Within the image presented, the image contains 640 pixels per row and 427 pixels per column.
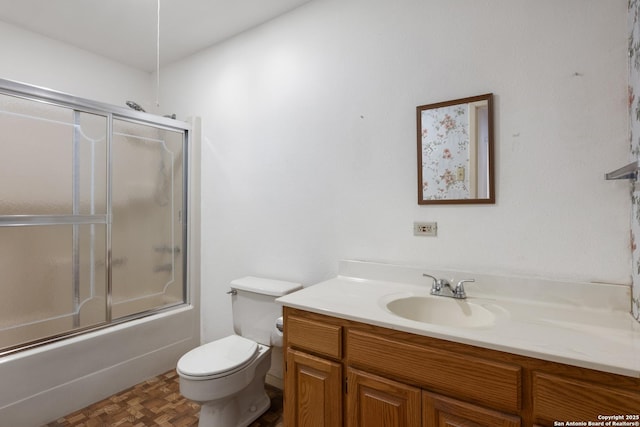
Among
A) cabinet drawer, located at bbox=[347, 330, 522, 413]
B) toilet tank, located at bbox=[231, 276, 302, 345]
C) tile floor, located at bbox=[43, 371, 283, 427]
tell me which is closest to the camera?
cabinet drawer, located at bbox=[347, 330, 522, 413]

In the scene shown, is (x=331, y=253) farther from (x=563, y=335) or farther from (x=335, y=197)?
(x=563, y=335)

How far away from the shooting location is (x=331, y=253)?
6.30 ft

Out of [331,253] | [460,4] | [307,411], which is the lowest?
[307,411]

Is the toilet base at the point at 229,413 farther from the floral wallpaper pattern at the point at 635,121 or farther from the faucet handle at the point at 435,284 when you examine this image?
the floral wallpaper pattern at the point at 635,121

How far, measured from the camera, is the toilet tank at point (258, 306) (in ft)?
6.30

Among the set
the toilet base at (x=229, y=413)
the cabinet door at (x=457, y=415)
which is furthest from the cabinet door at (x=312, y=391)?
the toilet base at (x=229, y=413)

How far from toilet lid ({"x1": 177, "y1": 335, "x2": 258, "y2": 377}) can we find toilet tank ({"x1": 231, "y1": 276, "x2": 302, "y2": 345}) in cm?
9

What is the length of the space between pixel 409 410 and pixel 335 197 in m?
1.15

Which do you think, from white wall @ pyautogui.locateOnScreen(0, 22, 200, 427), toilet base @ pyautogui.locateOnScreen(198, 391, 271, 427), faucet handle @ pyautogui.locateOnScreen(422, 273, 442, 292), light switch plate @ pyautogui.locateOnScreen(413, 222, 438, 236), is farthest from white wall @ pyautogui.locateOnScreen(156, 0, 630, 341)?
toilet base @ pyautogui.locateOnScreen(198, 391, 271, 427)

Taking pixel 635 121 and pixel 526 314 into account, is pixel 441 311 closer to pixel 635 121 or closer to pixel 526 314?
pixel 526 314

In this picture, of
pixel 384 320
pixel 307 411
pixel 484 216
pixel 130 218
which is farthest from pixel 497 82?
pixel 130 218

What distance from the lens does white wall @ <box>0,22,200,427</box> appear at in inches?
68.4

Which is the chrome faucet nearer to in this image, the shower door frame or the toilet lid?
the toilet lid

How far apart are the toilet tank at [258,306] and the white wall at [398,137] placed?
0.51ft
